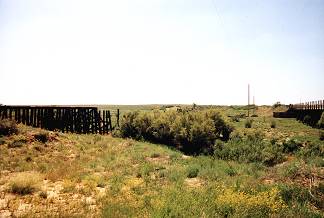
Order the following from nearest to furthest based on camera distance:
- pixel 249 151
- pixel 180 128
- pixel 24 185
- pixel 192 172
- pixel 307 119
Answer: pixel 24 185
pixel 192 172
pixel 249 151
pixel 180 128
pixel 307 119

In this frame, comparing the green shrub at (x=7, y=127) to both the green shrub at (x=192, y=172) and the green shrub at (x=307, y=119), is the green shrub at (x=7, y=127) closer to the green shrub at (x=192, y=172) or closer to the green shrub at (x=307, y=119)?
the green shrub at (x=192, y=172)

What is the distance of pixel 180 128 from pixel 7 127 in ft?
32.1

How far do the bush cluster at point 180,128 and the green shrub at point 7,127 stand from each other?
816cm

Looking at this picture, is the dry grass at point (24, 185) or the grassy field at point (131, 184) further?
the dry grass at point (24, 185)

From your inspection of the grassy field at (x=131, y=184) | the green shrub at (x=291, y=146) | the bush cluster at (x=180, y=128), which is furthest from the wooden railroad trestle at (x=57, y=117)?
the green shrub at (x=291, y=146)

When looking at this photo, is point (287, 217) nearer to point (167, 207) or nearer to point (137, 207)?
point (167, 207)

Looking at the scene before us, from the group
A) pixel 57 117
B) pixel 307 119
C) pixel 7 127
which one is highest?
A: pixel 57 117

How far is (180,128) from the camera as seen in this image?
67.5 ft

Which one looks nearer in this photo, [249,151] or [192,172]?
[192,172]

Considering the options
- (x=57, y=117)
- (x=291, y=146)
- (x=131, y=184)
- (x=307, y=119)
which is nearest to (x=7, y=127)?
(x=57, y=117)

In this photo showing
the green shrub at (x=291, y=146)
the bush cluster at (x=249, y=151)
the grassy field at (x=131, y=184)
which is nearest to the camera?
the grassy field at (x=131, y=184)

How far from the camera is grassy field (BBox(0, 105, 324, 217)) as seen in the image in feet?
25.2

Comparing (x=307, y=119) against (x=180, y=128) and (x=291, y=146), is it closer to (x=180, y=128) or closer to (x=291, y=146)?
(x=291, y=146)

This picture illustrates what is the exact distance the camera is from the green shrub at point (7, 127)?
1522 cm
